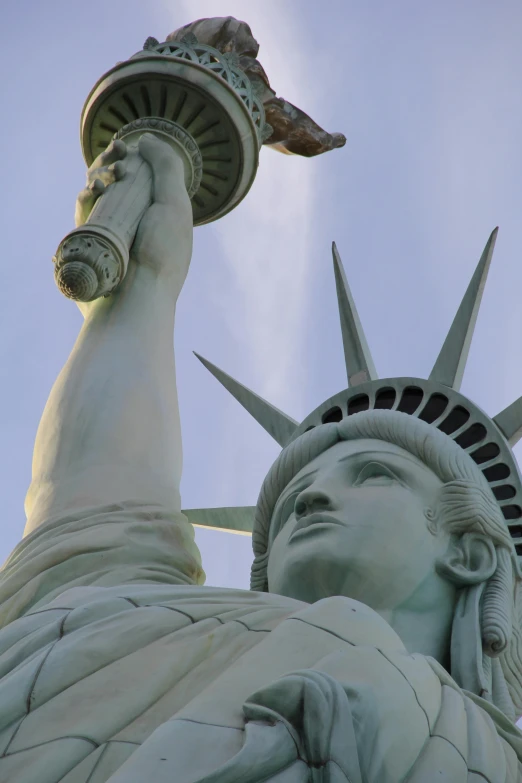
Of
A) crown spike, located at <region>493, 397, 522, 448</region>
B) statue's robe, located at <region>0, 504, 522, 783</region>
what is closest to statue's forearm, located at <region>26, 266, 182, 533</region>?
statue's robe, located at <region>0, 504, 522, 783</region>

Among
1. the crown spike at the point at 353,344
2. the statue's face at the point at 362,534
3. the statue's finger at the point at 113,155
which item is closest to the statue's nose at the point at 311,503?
the statue's face at the point at 362,534

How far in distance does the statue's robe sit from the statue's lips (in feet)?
2.31

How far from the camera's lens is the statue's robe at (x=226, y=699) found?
368 cm

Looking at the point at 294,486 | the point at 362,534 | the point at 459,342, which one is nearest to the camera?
the point at 362,534

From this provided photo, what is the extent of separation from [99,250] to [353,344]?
168 cm

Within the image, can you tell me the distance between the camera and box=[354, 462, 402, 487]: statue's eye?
6191 mm

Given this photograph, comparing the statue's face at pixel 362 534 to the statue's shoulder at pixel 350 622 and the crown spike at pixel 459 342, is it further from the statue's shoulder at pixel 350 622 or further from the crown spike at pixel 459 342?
the crown spike at pixel 459 342

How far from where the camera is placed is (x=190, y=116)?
32.4ft

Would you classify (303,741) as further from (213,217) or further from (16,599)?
(213,217)

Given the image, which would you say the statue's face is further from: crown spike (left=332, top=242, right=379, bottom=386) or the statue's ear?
crown spike (left=332, top=242, right=379, bottom=386)

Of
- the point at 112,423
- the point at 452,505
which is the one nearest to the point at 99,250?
the point at 112,423

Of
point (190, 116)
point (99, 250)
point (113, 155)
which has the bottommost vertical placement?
point (99, 250)

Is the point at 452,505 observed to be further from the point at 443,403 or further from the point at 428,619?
the point at 443,403

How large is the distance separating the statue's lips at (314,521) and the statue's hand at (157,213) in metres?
2.75
